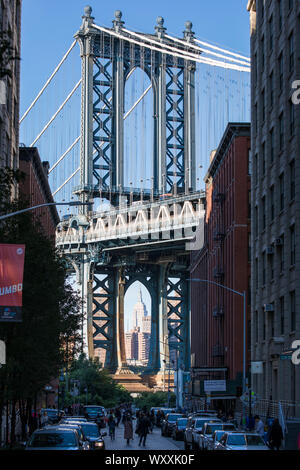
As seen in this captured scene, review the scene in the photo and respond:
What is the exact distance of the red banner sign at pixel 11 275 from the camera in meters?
23.7

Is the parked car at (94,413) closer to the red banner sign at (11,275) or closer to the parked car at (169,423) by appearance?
the parked car at (169,423)

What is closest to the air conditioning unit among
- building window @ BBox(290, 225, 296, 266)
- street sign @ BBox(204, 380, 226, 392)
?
building window @ BBox(290, 225, 296, 266)

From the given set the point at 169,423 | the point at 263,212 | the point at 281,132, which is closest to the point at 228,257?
the point at 169,423

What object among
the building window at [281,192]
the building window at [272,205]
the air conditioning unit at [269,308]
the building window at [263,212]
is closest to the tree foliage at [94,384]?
the building window at [263,212]

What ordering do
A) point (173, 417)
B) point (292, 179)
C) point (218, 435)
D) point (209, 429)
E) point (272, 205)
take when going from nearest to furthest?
point (218, 435) → point (209, 429) → point (292, 179) → point (272, 205) → point (173, 417)

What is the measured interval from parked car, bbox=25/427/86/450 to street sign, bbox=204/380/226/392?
42323 mm

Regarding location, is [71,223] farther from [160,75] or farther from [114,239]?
[160,75]

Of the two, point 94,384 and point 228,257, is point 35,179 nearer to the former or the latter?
point 228,257

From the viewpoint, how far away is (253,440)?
94.4 ft

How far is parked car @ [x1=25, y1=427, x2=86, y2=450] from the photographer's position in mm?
25719

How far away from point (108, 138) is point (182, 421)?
78074 millimetres

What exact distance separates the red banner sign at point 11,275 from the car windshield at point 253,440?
8.87m

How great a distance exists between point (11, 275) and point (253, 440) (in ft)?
31.6
